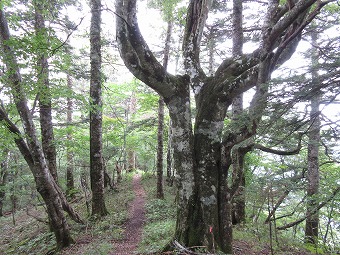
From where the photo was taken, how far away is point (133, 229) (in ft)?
26.1

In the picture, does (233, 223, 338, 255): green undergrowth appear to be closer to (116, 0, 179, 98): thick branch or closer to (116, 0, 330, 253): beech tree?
(116, 0, 330, 253): beech tree

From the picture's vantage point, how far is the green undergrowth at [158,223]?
5.95 m

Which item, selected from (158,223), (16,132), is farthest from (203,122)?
(158,223)

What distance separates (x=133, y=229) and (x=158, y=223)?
87 cm

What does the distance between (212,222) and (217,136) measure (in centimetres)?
169

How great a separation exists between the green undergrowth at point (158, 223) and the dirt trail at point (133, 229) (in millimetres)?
203

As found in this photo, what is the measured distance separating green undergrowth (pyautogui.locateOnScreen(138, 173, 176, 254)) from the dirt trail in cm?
20

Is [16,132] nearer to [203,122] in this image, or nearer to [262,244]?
[203,122]

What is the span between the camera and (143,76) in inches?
179

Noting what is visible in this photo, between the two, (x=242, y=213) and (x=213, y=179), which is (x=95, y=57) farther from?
(x=242, y=213)

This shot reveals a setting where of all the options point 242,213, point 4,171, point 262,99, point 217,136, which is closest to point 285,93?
point 262,99

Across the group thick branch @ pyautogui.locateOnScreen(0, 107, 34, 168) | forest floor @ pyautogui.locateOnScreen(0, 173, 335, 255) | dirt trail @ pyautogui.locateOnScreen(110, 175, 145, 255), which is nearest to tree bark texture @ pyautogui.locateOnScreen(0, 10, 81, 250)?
thick branch @ pyautogui.locateOnScreen(0, 107, 34, 168)

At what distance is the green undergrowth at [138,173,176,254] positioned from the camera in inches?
234

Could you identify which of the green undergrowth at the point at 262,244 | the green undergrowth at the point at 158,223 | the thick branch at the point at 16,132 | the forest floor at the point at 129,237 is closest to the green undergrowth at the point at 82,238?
the forest floor at the point at 129,237
